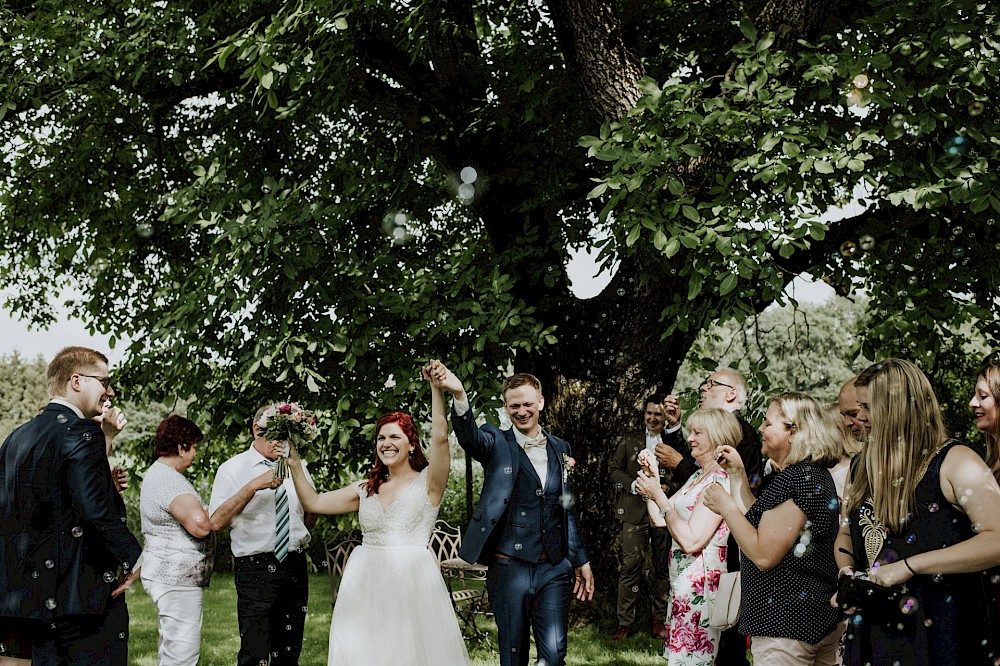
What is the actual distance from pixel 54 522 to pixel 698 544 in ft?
11.2

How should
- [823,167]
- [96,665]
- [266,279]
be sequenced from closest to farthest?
[96,665] → [823,167] → [266,279]

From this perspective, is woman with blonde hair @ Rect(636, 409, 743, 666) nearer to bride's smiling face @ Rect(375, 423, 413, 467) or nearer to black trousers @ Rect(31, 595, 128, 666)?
bride's smiling face @ Rect(375, 423, 413, 467)

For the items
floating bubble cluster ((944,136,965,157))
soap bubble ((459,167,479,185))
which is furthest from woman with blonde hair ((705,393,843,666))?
soap bubble ((459,167,479,185))

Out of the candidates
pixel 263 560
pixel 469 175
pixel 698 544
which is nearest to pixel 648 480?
pixel 698 544

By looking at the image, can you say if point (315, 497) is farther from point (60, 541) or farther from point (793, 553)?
point (793, 553)

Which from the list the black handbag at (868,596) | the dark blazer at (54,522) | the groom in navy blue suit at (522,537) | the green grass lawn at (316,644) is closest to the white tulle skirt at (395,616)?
the green grass lawn at (316,644)

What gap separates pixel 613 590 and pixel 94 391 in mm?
7059

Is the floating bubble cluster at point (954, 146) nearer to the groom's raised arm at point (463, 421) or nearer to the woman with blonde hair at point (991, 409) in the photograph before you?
the woman with blonde hair at point (991, 409)

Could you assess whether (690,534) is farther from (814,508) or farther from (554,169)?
(554,169)

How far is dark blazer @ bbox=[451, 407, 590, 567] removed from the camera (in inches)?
226

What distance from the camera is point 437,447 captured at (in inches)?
227

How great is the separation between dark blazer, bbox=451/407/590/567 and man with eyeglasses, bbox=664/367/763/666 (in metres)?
1.01

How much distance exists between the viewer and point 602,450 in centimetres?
1039

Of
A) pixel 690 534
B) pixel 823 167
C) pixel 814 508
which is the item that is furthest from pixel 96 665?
pixel 823 167
